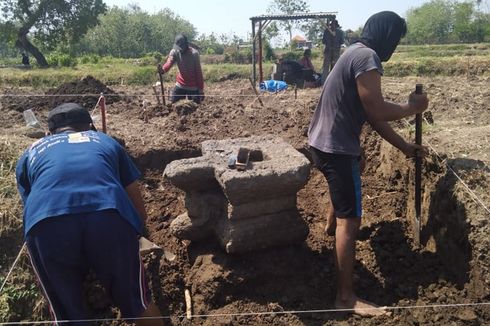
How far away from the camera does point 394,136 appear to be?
3369mm

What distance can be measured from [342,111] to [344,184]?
1.72 feet

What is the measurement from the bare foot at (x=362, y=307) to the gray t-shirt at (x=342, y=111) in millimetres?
1049

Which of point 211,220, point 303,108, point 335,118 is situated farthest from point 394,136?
point 303,108

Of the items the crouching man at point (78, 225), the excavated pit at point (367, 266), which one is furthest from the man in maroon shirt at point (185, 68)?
the crouching man at point (78, 225)

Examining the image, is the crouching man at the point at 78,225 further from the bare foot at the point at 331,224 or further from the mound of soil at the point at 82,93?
the mound of soil at the point at 82,93

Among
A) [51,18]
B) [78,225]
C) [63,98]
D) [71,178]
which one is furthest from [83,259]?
[51,18]

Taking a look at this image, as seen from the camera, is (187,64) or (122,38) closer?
(187,64)

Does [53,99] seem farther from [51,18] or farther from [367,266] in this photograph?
[51,18]

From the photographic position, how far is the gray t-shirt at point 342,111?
3.12 metres

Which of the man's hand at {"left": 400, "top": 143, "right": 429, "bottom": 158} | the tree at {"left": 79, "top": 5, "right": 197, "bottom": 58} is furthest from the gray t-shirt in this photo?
the tree at {"left": 79, "top": 5, "right": 197, "bottom": 58}

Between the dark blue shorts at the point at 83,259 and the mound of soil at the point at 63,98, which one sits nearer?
the dark blue shorts at the point at 83,259

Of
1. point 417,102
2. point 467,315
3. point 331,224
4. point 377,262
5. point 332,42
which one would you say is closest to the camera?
point 467,315

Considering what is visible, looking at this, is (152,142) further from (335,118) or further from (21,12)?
(21,12)

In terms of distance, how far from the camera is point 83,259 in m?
2.48
